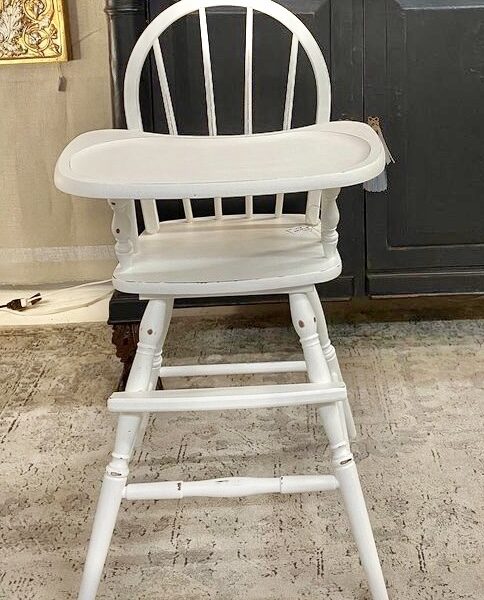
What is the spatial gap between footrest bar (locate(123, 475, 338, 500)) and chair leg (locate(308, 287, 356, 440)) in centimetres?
22

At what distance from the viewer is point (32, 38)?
2699mm

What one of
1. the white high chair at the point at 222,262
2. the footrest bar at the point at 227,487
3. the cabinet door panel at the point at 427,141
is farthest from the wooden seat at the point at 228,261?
the cabinet door panel at the point at 427,141

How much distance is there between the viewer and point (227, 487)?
4.72 feet

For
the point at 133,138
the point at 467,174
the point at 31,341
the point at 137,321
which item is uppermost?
the point at 133,138

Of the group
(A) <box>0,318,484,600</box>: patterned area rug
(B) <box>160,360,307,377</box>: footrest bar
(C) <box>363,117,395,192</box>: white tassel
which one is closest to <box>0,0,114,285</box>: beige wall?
(A) <box>0,318,484,600</box>: patterned area rug

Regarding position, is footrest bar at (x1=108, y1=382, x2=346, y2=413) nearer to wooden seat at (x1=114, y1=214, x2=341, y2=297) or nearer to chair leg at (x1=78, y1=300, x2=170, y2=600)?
chair leg at (x1=78, y1=300, x2=170, y2=600)

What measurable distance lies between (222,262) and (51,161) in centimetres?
146

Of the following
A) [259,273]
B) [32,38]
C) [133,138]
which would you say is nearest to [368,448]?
[259,273]

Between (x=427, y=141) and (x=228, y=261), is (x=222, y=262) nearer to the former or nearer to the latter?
(x=228, y=261)

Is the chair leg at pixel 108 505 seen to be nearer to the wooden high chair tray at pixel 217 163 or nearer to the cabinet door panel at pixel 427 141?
the wooden high chair tray at pixel 217 163

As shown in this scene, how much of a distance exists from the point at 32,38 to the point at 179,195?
1644 mm

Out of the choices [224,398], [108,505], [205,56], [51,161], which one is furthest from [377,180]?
[51,161]

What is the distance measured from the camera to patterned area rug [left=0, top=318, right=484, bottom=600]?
4.97 feet

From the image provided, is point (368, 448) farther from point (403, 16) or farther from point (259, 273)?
point (403, 16)
